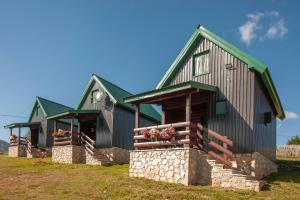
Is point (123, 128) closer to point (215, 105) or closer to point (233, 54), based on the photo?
point (215, 105)

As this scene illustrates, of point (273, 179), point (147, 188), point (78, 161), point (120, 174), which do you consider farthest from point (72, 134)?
point (273, 179)

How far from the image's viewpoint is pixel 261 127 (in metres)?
20.8

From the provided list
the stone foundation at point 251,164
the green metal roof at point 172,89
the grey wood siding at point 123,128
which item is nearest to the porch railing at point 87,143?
the grey wood siding at point 123,128

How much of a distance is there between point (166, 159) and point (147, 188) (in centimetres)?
245

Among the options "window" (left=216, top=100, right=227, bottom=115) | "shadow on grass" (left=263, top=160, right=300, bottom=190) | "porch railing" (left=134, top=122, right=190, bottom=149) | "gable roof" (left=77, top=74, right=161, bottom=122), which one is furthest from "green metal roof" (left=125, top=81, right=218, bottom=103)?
"gable roof" (left=77, top=74, right=161, bottom=122)

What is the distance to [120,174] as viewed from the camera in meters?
21.5

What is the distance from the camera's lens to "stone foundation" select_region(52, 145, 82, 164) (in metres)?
30.2

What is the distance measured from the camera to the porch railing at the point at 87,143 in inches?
1176

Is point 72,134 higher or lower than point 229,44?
lower

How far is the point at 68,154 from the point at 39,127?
41.2 feet

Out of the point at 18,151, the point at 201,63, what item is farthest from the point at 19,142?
the point at 201,63

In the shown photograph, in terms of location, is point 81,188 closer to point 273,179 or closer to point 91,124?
point 273,179

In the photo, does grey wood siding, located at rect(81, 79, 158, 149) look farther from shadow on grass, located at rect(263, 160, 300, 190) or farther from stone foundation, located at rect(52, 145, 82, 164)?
shadow on grass, located at rect(263, 160, 300, 190)

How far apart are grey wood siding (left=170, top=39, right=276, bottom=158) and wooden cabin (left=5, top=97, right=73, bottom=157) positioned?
22.2 m
